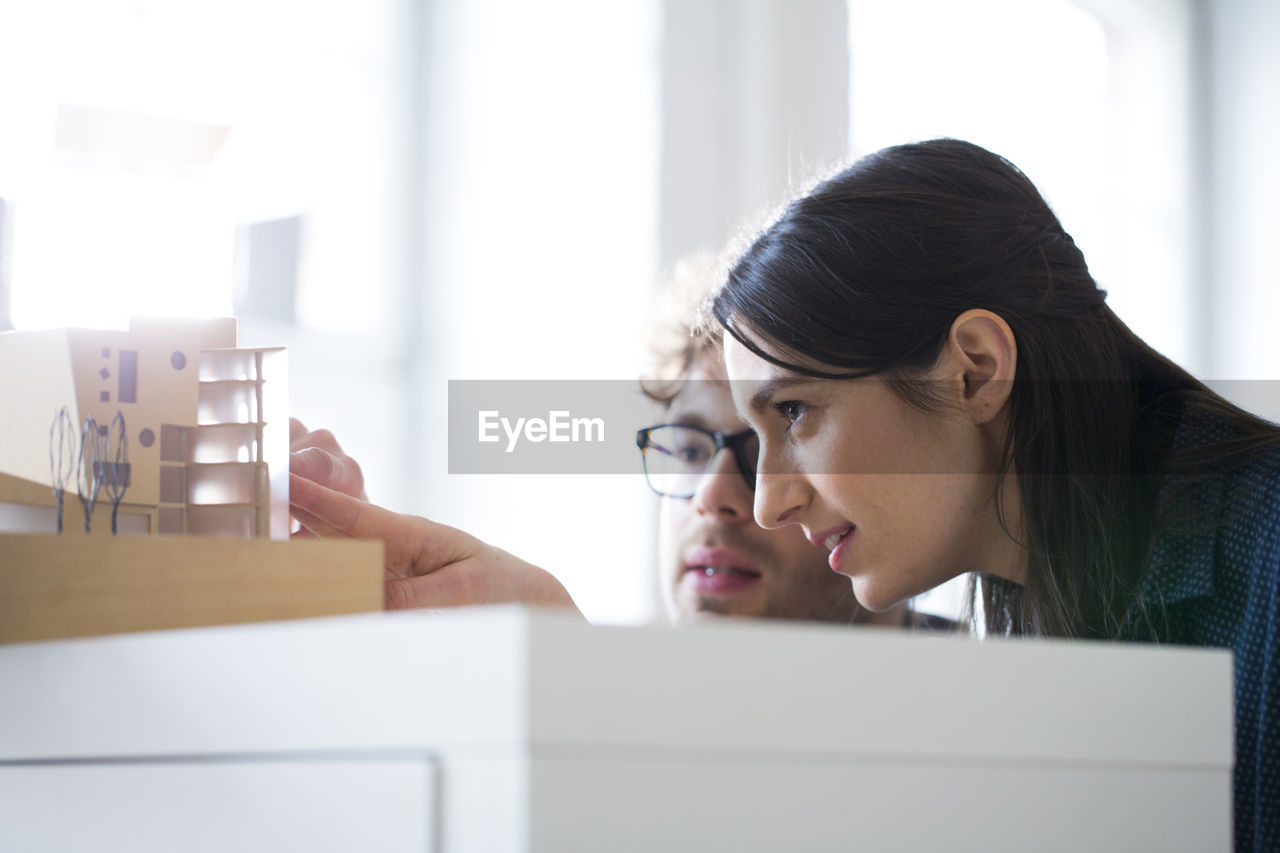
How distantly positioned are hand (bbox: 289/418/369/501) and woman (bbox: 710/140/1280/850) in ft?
1.32

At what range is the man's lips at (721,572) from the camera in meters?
1.63

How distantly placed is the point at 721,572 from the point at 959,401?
1.80ft

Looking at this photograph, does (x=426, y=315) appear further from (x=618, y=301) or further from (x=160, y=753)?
(x=160, y=753)

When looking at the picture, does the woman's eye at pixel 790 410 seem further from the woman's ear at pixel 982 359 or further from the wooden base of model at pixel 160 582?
the wooden base of model at pixel 160 582

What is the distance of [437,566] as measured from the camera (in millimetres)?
1137

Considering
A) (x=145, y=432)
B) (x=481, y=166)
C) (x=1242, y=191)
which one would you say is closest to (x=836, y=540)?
(x=145, y=432)

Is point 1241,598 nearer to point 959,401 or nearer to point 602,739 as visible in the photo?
point 959,401

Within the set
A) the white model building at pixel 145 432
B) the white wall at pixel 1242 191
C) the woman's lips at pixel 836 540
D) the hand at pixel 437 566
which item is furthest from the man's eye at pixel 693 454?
the white wall at pixel 1242 191

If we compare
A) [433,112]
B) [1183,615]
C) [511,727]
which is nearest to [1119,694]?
[511,727]

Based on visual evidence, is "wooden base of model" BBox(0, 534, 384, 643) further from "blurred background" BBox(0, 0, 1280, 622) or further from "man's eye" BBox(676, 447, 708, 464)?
"blurred background" BBox(0, 0, 1280, 622)

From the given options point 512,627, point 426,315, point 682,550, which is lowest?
point 682,550

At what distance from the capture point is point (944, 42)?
3033 millimetres

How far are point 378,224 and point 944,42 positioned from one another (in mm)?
1529

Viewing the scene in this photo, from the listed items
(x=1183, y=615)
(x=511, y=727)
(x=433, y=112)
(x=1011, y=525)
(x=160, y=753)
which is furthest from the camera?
(x=433, y=112)
